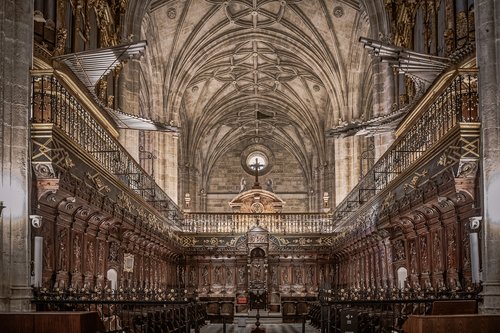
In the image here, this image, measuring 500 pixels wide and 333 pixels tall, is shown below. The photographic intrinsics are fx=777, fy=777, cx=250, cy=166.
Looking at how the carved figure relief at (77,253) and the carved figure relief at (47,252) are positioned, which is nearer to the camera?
the carved figure relief at (47,252)

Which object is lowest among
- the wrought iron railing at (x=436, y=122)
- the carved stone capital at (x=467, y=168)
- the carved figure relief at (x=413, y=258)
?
the carved figure relief at (x=413, y=258)

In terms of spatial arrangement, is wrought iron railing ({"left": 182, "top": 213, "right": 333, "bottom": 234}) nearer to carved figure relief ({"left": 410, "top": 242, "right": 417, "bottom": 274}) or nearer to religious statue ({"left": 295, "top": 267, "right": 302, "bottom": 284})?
religious statue ({"left": 295, "top": 267, "right": 302, "bottom": 284})

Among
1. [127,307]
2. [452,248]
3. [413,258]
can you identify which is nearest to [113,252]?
[127,307]

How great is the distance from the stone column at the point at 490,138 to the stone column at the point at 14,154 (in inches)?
290

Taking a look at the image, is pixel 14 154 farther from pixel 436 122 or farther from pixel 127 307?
pixel 436 122

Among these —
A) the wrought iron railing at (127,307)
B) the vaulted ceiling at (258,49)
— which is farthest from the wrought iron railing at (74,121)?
the vaulted ceiling at (258,49)

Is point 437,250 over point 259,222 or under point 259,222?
under

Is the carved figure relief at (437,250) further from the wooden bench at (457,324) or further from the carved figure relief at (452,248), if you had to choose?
the wooden bench at (457,324)

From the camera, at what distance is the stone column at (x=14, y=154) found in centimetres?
1243

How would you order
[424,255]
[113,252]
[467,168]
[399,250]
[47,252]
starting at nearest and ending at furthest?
[467,168] < [47,252] < [424,255] < [399,250] < [113,252]

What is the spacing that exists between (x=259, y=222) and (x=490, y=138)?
24236mm

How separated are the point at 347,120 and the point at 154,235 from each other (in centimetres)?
1436

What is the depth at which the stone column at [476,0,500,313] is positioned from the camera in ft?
39.8

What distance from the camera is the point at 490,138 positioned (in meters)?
12.5
